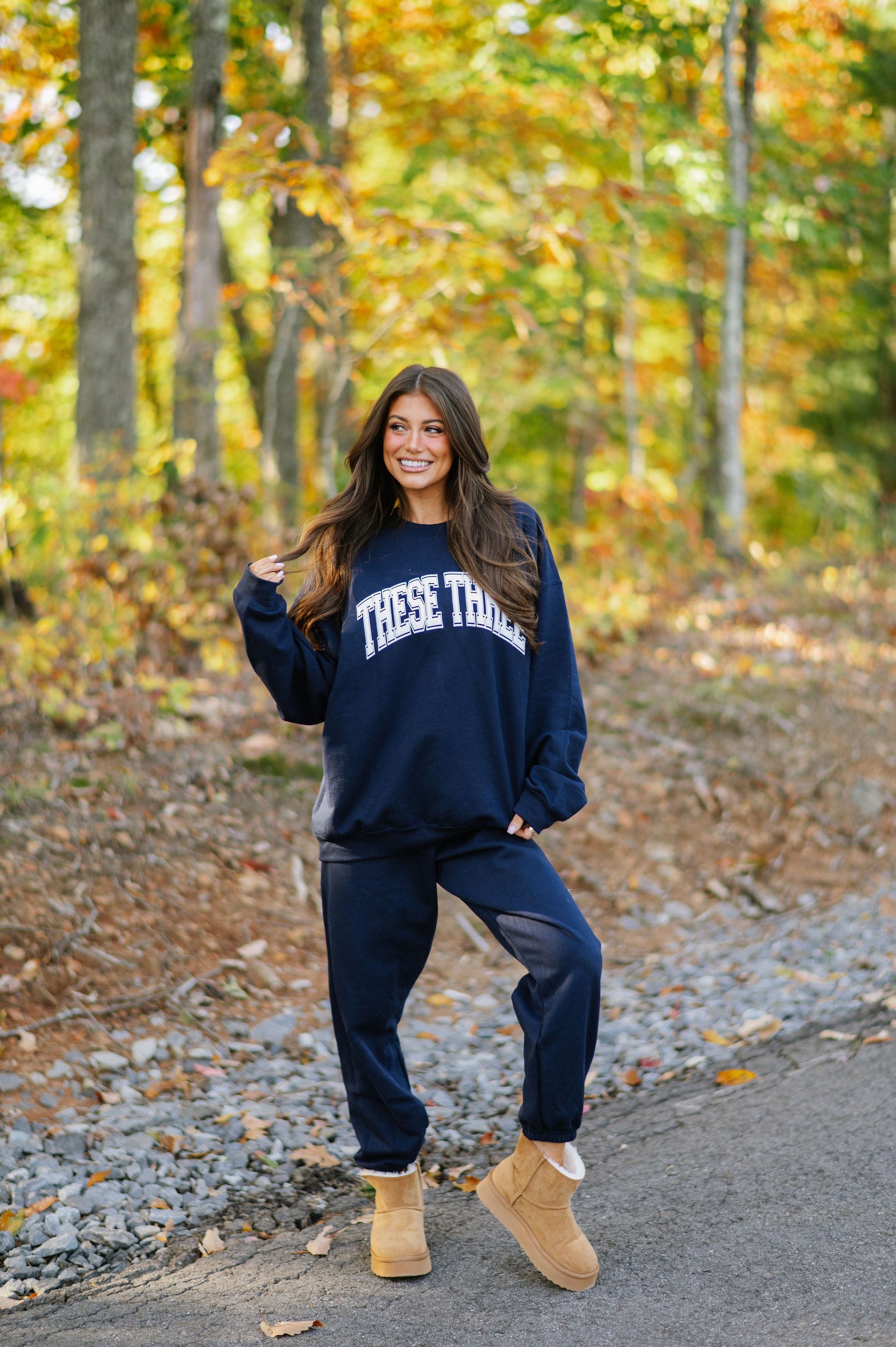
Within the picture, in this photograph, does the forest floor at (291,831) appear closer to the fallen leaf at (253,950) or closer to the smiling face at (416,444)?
the fallen leaf at (253,950)

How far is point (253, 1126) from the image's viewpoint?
377 centimetres

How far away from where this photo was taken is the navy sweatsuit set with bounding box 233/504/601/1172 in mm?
2785

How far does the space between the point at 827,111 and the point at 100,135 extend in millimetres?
12270

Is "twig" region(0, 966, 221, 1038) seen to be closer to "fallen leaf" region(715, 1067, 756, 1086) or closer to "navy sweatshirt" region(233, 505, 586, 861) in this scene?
"navy sweatshirt" region(233, 505, 586, 861)

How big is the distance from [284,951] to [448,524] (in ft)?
8.62

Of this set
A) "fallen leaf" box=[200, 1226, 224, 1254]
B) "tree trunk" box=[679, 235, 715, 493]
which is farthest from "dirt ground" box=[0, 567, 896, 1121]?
"tree trunk" box=[679, 235, 715, 493]

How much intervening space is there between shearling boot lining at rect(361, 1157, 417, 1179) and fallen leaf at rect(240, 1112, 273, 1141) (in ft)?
2.79

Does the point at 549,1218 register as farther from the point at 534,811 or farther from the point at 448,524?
the point at 448,524

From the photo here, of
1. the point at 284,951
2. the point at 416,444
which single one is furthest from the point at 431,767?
the point at 284,951

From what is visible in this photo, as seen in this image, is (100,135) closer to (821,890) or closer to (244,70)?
(244,70)

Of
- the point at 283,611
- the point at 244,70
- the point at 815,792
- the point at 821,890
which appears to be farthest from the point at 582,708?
the point at 244,70

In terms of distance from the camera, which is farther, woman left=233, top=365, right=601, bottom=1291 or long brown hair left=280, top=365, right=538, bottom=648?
long brown hair left=280, top=365, right=538, bottom=648

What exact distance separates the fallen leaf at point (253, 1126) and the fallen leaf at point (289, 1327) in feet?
3.32

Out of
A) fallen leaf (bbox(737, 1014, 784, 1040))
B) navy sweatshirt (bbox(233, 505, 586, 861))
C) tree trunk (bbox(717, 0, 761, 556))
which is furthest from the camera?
tree trunk (bbox(717, 0, 761, 556))
